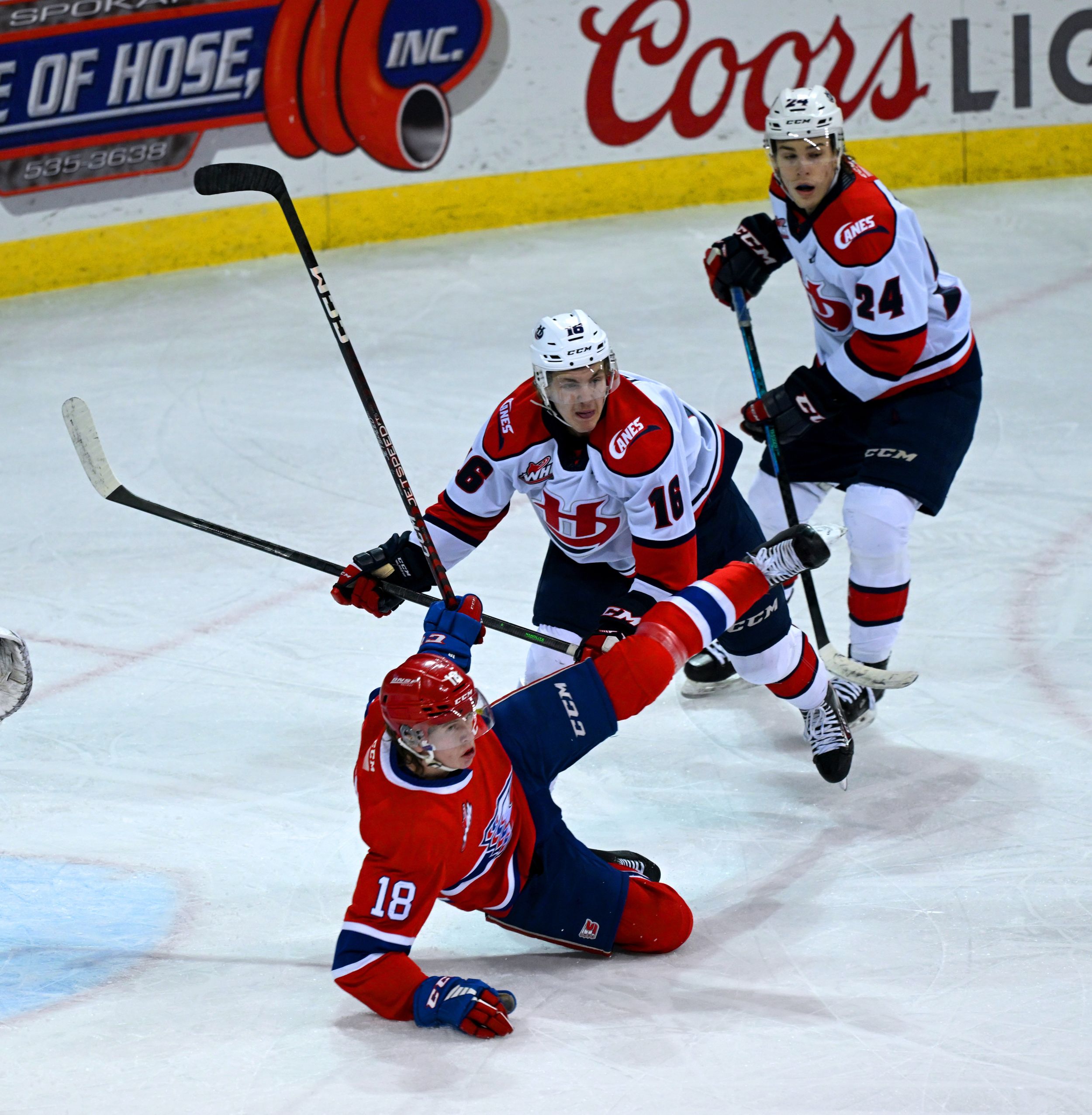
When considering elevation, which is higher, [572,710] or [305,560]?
[305,560]

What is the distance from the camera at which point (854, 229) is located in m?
3.53

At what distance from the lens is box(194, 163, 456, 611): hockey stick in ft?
10.6

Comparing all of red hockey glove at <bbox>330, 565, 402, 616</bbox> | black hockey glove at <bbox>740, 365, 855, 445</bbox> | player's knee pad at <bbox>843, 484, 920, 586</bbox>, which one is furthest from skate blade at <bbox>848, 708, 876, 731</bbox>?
red hockey glove at <bbox>330, 565, 402, 616</bbox>

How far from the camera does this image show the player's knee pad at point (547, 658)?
3.32 m

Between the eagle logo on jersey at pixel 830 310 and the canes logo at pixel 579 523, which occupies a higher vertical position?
the eagle logo on jersey at pixel 830 310

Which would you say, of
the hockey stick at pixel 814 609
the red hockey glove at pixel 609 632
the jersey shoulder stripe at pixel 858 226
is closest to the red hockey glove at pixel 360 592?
the red hockey glove at pixel 609 632

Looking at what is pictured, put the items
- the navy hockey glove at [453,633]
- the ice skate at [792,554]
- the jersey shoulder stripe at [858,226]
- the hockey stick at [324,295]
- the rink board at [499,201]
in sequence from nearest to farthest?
the navy hockey glove at [453,633]
the ice skate at [792,554]
the hockey stick at [324,295]
the jersey shoulder stripe at [858,226]
the rink board at [499,201]

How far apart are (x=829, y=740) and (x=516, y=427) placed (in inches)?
37.2

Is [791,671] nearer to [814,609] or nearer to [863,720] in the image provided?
[863,720]

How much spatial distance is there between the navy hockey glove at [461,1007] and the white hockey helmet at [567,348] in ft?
3.46

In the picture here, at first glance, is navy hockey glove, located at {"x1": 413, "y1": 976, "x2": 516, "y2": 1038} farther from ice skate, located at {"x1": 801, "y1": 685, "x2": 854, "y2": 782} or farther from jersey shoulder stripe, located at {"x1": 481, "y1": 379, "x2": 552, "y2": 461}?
ice skate, located at {"x1": 801, "y1": 685, "x2": 854, "y2": 782}

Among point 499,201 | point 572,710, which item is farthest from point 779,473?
point 499,201

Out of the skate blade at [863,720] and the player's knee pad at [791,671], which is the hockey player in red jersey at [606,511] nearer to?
the player's knee pad at [791,671]

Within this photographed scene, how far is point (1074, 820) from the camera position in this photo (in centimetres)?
325
